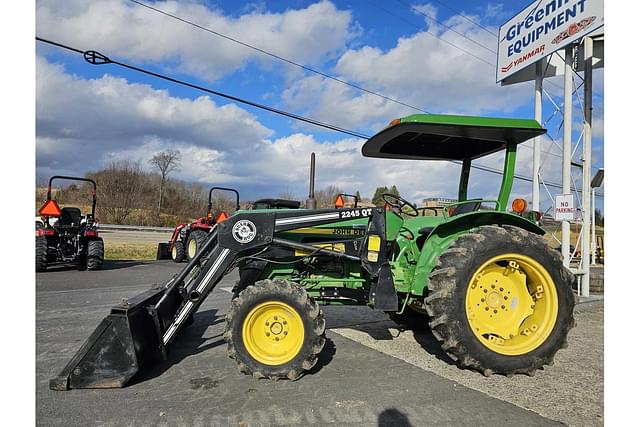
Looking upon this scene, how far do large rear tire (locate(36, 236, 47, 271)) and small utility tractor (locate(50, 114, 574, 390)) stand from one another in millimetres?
7706

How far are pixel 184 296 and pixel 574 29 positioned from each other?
8768 millimetres

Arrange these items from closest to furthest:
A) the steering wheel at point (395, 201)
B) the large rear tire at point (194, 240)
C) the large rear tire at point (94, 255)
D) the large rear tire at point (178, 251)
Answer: the steering wheel at point (395, 201)
the large rear tire at point (94, 255)
the large rear tire at point (194, 240)
the large rear tire at point (178, 251)

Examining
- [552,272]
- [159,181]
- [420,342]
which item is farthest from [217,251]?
[159,181]

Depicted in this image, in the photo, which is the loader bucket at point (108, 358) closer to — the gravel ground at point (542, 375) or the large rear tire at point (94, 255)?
the gravel ground at point (542, 375)

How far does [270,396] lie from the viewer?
10.1 feet

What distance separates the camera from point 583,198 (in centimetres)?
845

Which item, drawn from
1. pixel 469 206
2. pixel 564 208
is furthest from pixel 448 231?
pixel 564 208

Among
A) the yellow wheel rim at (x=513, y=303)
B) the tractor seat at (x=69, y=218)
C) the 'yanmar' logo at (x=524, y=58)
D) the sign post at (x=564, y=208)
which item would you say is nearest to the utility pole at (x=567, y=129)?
the sign post at (x=564, y=208)

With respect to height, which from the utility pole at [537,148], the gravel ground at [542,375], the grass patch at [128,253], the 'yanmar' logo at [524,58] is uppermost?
the 'yanmar' logo at [524,58]

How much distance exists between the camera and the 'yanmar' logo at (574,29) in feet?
25.2

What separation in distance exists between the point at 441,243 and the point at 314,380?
5.60 feet

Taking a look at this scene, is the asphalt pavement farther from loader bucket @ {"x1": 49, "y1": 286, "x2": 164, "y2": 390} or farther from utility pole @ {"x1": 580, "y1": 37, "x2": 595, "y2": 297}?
utility pole @ {"x1": 580, "y1": 37, "x2": 595, "y2": 297}

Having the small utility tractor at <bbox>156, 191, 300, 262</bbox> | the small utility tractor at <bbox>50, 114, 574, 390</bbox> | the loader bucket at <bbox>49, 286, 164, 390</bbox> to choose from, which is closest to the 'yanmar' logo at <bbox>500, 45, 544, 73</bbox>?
the small utility tractor at <bbox>50, 114, 574, 390</bbox>

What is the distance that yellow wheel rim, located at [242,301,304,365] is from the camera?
3463 mm
